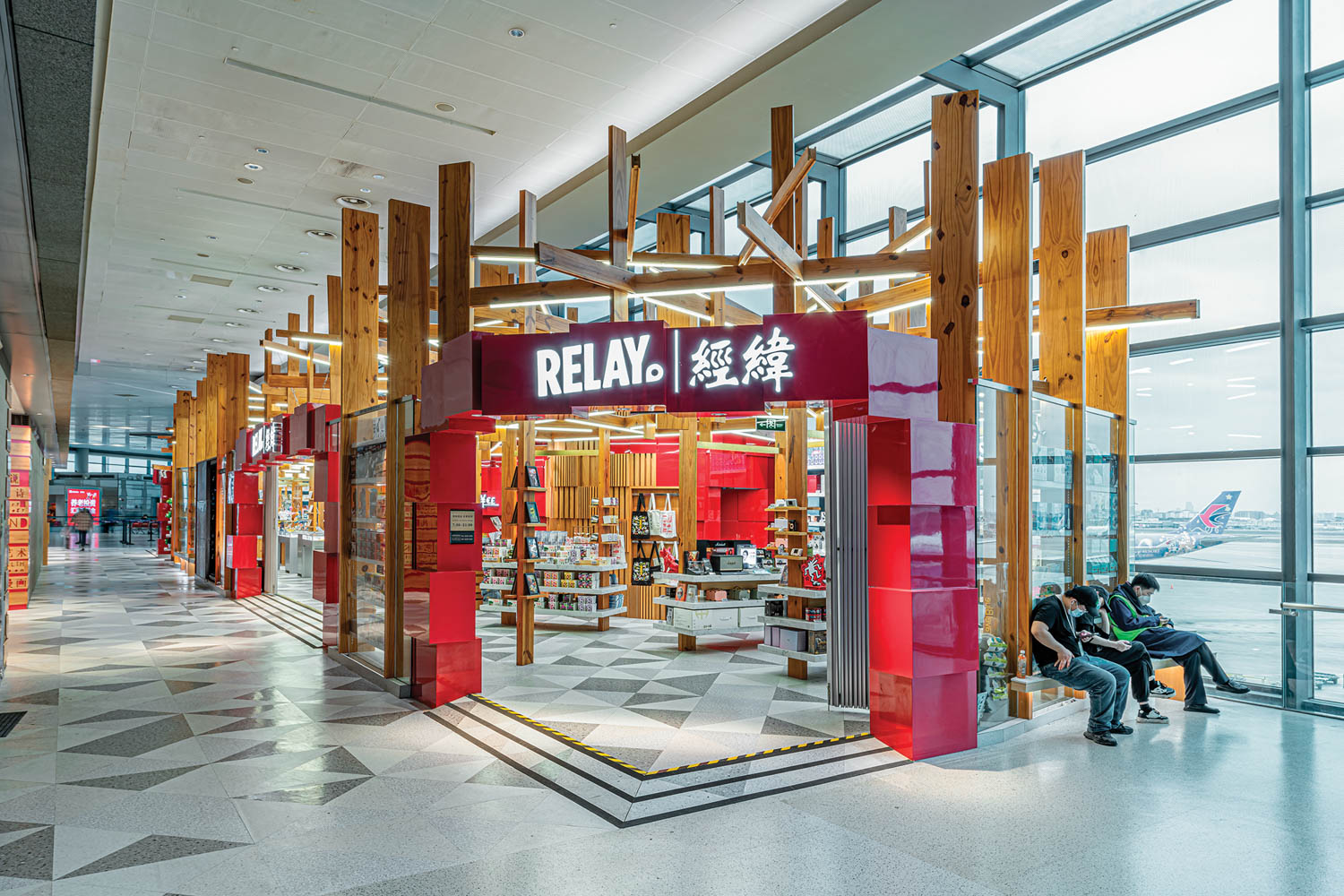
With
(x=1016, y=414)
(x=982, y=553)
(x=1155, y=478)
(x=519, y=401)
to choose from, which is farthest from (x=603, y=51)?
(x=1155, y=478)

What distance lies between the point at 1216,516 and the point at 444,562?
23.3 ft

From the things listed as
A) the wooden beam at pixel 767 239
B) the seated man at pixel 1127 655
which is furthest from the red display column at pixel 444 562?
the seated man at pixel 1127 655

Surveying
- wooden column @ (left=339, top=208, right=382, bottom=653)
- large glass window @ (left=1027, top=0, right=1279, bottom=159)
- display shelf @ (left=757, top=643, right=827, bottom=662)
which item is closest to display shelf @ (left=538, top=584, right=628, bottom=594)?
wooden column @ (left=339, top=208, right=382, bottom=653)

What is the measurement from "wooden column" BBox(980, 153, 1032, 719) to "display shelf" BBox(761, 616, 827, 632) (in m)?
1.71

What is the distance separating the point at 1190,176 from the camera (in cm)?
Answer: 838

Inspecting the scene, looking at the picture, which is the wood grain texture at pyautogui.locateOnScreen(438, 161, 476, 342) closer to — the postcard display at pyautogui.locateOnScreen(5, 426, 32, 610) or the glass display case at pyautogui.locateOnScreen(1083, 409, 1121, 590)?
the glass display case at pyautogui.locateOnScreen(1083, 409, 1121, 590)

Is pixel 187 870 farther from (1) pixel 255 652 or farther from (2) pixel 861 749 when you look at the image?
(1) pixel 255 652

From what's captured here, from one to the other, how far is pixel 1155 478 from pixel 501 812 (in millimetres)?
7335

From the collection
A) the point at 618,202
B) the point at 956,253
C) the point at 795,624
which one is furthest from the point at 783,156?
the point at 795,624

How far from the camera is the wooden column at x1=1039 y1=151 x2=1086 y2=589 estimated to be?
7.18m

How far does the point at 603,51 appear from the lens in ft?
22.2

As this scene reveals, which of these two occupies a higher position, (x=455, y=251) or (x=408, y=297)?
(x=455, y=251)

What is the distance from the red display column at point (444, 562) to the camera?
6820 mm

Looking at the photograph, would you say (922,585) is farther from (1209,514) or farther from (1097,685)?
(1209,514)
